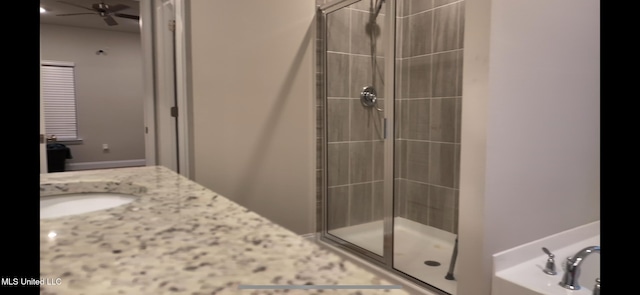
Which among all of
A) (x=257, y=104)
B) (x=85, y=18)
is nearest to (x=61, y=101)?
(x=85, y=18)

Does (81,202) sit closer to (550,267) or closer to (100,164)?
(550,267)

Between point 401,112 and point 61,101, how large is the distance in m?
5.70

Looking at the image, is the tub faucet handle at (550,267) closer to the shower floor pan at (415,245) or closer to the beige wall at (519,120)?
the beige wall at (519,120)

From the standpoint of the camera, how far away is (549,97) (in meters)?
1.80

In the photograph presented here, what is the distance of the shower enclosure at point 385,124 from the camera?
2705mm

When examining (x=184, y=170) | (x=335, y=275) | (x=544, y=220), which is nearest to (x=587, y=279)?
(x=544, y=220)

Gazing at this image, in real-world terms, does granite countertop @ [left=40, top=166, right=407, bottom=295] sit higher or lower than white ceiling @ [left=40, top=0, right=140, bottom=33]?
lower

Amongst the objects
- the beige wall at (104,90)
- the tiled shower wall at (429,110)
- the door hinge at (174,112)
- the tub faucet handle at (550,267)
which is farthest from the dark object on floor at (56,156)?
the tub faucet handle at (550,267)

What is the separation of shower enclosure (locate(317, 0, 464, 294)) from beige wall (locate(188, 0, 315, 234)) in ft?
0.46

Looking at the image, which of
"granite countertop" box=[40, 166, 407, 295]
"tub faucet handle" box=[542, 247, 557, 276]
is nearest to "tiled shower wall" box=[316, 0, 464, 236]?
"tub faucet handle" box=[542, 247, 557, 276]

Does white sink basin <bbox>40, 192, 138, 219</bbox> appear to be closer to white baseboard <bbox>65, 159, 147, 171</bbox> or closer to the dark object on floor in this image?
the dark object on floor

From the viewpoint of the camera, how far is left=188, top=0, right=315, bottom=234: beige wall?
95.1 inches

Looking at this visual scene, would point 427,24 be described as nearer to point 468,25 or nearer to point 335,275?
point 468,25
